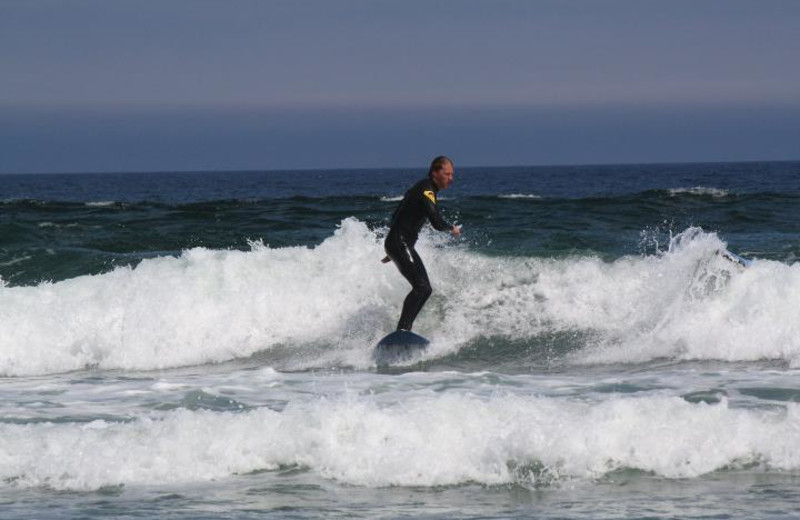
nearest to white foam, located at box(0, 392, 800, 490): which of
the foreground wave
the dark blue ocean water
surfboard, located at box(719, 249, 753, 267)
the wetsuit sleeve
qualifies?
the wetsuit sleeve

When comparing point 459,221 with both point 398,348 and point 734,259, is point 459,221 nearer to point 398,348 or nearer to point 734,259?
point 734,259

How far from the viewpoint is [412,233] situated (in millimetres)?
11078

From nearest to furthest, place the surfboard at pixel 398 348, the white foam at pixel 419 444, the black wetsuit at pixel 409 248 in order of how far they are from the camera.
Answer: the white foam at pixel 419 444 → the surfboard at pixel 398 348 → the black wetsuit at pixel 409 248

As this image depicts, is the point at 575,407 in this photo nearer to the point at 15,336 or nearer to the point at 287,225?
the point at 15,336

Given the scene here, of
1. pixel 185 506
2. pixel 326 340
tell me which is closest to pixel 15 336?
pixel 326 340

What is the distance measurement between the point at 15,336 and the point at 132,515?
6.91m

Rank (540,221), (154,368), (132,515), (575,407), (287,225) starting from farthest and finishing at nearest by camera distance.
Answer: (287,225) → (540,221) → (154,368) → (575,407) → (132,515)

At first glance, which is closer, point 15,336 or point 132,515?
point 132,515

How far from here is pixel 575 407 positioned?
299 inches

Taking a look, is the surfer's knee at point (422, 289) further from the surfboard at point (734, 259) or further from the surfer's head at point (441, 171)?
the surfboard at point (734, 259)

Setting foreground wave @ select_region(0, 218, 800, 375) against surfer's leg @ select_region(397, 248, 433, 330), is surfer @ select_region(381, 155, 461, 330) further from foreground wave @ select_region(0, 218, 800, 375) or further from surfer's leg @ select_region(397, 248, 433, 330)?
foreground wave @ select_region(0, 218, 800, 375)

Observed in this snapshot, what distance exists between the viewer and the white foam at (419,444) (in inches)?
263

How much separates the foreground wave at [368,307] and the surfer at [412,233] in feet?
1.91

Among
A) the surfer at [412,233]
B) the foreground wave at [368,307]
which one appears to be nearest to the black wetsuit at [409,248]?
the surfer at [412,233]
